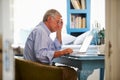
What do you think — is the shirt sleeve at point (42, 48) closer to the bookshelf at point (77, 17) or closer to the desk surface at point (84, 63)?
the desk surface at point (84, 63)

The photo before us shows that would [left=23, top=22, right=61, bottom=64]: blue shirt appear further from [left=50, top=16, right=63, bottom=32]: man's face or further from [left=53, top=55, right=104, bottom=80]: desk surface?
[left=53, top=55, right=104, bottom=80]: desk surface

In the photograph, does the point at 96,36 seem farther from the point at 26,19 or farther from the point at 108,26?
the point at 108,26

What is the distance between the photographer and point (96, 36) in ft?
11.6

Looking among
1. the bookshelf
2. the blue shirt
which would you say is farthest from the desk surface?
the bookshelf

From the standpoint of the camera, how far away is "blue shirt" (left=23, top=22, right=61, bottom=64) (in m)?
2.31

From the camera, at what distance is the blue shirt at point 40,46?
7.59ft

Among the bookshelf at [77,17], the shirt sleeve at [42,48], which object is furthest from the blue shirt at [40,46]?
the bookshelf at [77,17]

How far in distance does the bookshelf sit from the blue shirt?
1.84 metres

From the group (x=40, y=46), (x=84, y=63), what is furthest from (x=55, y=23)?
(x=84, y=63)

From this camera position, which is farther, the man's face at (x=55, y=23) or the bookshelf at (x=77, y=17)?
the bookshelf at (x=77, y=17)

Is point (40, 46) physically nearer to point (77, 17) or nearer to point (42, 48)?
point (42, 48)

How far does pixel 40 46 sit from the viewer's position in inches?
91.1

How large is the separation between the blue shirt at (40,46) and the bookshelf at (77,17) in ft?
6.05

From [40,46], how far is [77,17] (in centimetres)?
210
